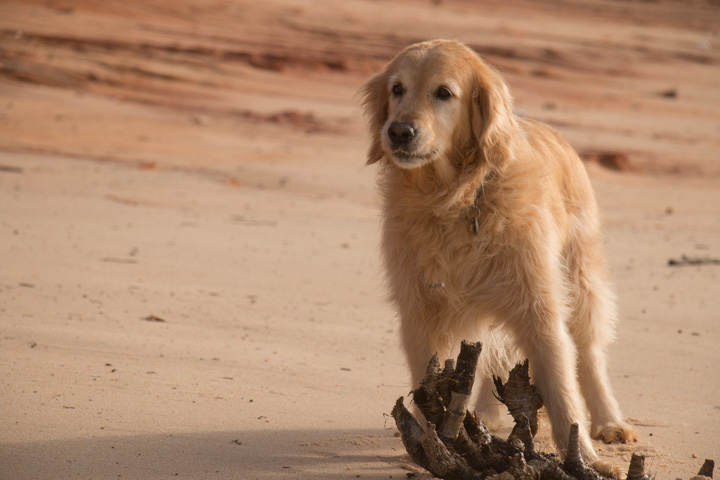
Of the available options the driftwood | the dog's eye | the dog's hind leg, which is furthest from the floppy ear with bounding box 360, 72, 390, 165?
the driftwood

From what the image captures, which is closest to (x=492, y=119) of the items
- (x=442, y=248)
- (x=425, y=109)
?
(x=425, y=109)

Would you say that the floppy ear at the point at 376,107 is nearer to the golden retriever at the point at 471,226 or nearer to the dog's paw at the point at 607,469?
the golden retriever at the point at 471,226

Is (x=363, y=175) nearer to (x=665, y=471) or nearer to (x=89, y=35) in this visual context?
(x=665, y=471)

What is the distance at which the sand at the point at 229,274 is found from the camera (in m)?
4.03

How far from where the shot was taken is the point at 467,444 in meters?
3.43

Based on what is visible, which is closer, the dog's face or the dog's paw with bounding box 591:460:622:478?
the dog's paw with bounding box 591:460:622:478

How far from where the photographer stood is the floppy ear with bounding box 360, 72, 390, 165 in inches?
177

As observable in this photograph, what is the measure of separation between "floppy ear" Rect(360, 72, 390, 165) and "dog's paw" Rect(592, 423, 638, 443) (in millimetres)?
1873

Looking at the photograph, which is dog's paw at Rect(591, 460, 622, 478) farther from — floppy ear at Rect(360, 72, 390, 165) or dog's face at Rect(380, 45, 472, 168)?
floppy ear at Rect(360, 72, 390, 165)

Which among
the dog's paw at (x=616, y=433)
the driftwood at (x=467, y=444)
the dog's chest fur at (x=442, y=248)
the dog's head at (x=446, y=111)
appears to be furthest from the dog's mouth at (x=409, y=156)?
the dog's paw at (x=616, y=433)

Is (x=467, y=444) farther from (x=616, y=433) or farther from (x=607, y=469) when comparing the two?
(x=616, y=433)

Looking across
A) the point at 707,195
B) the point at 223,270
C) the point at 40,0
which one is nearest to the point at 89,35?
the point at 40,0

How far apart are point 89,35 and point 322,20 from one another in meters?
10.4

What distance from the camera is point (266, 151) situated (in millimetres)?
16203
